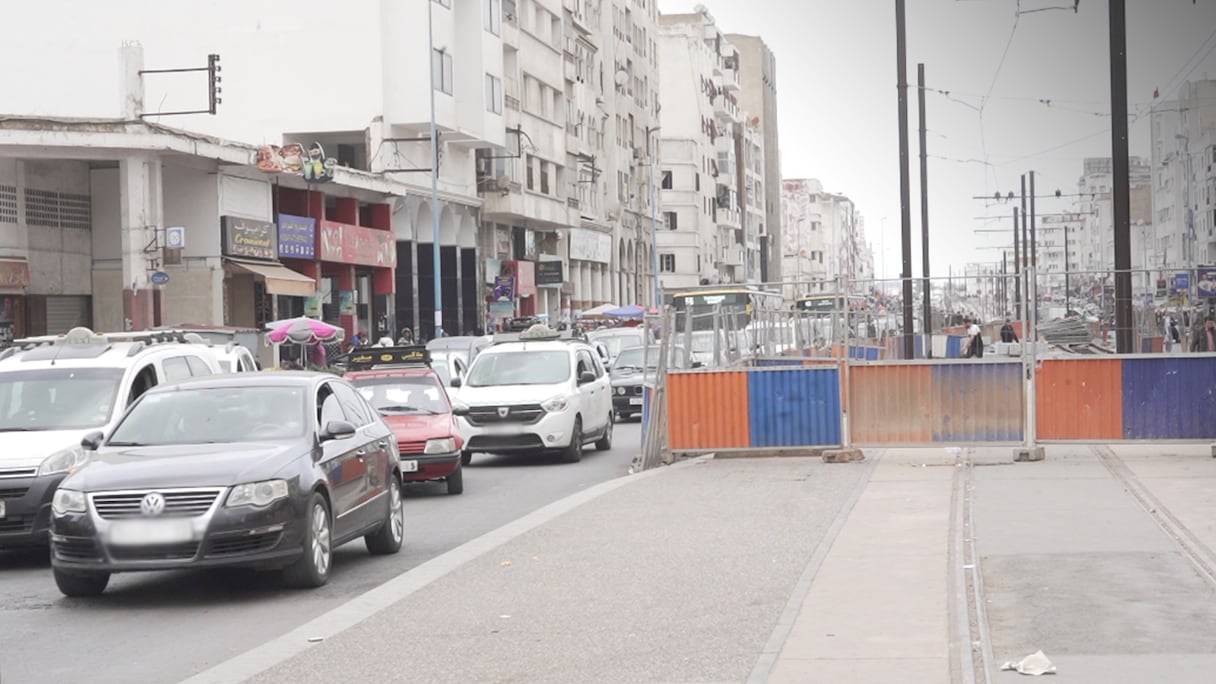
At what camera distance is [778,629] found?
28.6ft

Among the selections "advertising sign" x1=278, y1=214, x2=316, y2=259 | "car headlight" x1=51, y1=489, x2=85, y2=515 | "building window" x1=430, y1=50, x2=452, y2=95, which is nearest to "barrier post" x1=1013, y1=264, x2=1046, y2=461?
"car headlight" x1=51, y1=489, x2=85, y2=515

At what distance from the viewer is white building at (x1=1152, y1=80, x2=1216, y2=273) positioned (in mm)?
98188

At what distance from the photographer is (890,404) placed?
19.4 metres

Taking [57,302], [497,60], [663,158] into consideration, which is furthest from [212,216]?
[663,158]

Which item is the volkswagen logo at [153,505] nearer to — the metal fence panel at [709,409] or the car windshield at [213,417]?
the car windshield at [213,417]

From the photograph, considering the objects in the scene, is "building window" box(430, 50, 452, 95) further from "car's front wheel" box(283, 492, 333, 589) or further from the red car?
"car's front wheel" box(283, 492, 333, 589)

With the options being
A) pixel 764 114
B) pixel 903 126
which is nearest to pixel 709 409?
pixel 903 126

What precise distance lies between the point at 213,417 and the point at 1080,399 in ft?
35.5

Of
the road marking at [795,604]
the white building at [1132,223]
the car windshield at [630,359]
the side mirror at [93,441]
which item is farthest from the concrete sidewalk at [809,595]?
the white building at [1132,223]

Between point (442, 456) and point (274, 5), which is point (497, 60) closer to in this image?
point (274, 5)

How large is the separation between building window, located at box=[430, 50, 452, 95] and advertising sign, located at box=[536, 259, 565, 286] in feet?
49.7

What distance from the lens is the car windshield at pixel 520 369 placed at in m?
23.9

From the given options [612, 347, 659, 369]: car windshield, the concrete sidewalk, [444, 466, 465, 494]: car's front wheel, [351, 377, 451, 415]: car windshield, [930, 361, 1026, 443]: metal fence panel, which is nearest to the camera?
the concrete sidewalk

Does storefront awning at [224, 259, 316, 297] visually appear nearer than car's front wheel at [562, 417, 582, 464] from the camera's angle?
No
